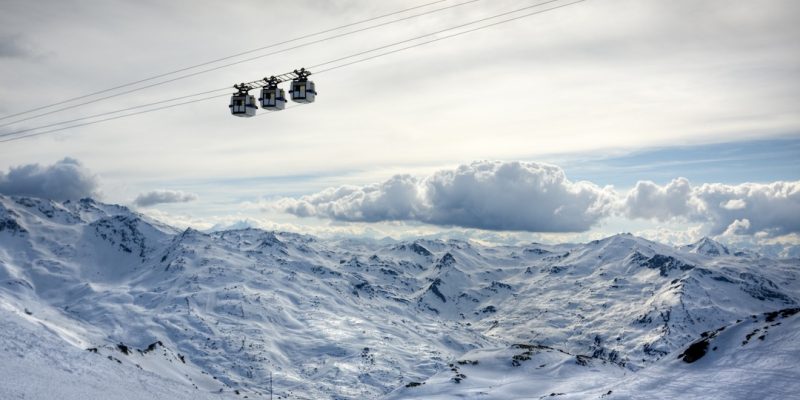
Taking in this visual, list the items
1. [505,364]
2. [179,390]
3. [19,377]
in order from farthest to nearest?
[505,364] < [179,390] < [19,377]

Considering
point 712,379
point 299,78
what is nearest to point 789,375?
point 712,379

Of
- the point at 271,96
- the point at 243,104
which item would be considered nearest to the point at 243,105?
the point at 243,104

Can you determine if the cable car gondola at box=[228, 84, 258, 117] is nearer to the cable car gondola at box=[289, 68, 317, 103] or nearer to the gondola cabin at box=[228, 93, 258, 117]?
the gondola cabin at box=[228, 93, 258, 117]

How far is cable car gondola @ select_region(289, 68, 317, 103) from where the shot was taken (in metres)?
44.2

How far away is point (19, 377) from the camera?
59125 mm

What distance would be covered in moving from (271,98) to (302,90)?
2609 millimetres

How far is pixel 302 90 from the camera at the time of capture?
4441 centimetres

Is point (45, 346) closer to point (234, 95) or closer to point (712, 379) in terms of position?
point (234, 95)

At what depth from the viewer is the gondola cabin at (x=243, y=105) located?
47.2 meters

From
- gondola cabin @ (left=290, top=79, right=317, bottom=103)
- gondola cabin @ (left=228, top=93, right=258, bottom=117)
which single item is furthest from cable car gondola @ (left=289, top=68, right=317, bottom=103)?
gondola cabin @ (left=228, top=93, right=258, bottom=117)

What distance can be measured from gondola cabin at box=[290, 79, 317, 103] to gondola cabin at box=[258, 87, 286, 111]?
110 centimetres

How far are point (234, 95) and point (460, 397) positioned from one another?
57.0 meters

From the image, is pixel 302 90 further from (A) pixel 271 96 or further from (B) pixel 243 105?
(B) pixel 243 105

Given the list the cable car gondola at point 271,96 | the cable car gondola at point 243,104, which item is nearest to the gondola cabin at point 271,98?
the cable car gondola at point 271,96
